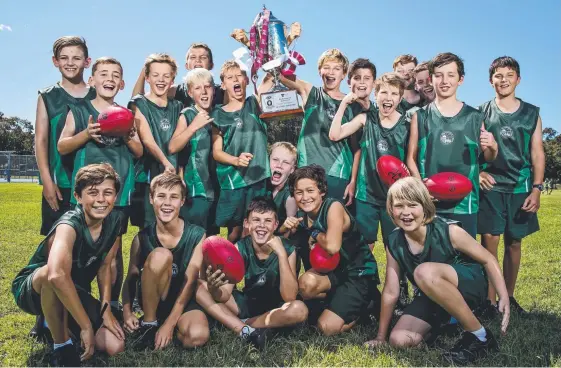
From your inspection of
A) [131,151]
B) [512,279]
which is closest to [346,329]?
[512,279]

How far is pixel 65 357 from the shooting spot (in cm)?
287

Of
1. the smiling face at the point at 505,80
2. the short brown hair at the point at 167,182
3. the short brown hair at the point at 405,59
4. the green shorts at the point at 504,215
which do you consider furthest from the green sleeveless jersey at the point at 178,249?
the short brown hair at the point at 405,59

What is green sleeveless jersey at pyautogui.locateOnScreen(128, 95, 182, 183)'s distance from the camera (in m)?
4.06

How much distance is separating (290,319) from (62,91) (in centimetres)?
254

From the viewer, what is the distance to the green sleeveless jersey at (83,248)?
308cm

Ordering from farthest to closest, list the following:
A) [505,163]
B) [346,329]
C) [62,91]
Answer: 1. [505,163]
2. [62,91]
3. [346,329]

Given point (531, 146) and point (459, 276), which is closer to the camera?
point (459, 276)

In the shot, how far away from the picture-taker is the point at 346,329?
351 centimetres

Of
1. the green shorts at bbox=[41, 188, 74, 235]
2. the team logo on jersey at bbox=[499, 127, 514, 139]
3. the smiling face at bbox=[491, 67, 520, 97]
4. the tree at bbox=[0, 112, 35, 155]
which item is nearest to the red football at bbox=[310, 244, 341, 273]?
the team logo on jersey at bbox=[499, 127, 514, 139]

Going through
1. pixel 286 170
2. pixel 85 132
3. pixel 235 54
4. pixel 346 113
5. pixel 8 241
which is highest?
pixel 235 54

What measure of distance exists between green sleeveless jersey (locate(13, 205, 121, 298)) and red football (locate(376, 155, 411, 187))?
2.00 m

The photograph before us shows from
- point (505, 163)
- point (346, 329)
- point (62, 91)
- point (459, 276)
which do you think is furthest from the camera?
point (505, 163)

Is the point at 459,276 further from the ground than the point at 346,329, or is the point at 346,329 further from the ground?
the point at 459,276

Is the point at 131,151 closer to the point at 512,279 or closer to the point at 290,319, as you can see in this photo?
the point at 290,319
